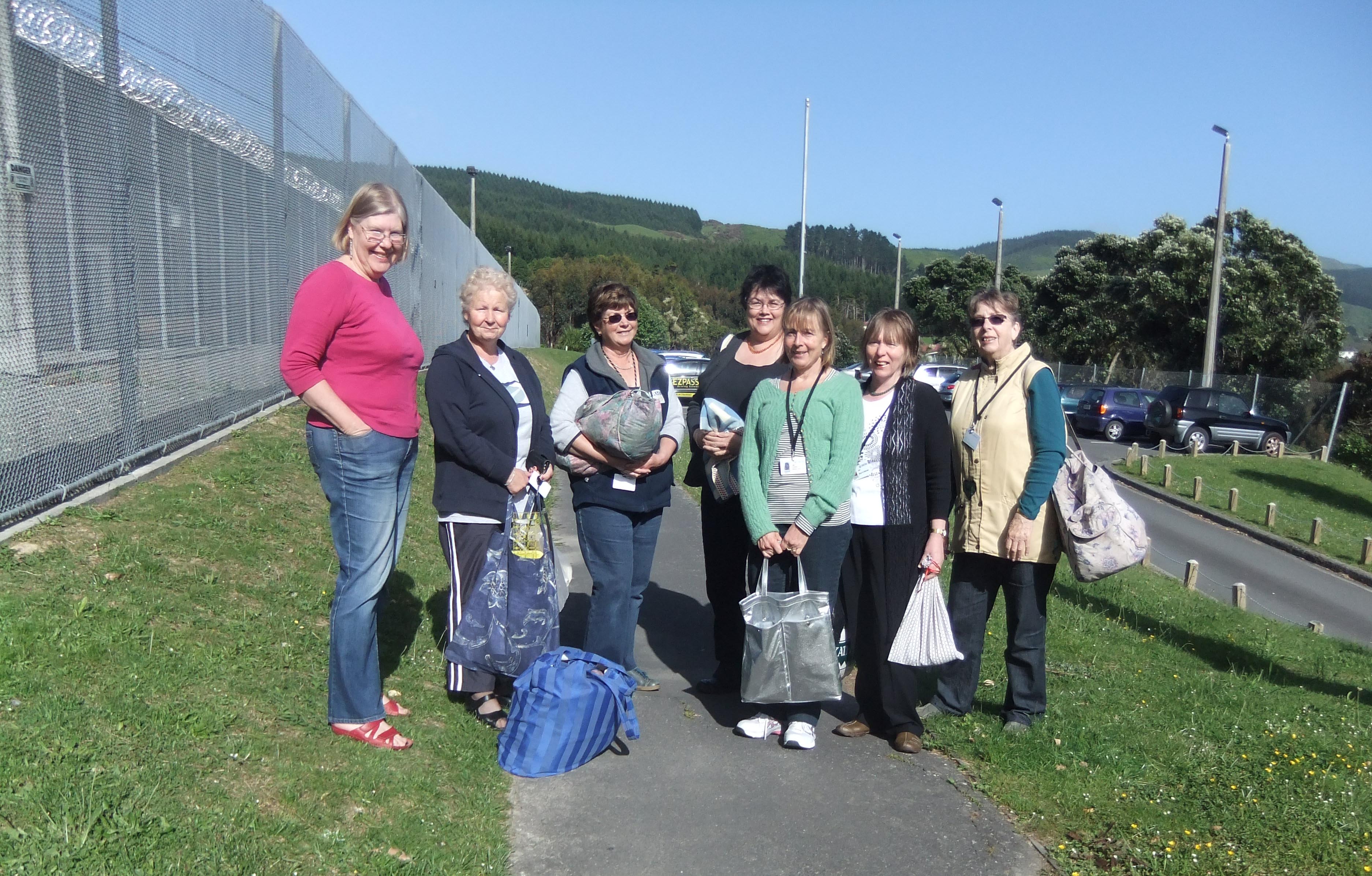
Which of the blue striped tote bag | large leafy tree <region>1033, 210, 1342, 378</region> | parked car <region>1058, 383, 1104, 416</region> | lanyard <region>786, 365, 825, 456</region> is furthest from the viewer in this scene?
large leafy tree <region>1033, 210, 1342, 378</region>

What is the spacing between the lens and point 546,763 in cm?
417

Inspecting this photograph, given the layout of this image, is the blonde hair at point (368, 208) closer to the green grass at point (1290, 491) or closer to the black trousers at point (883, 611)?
the black trousers at point (883, 611)

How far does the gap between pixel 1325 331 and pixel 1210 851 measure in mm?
40666

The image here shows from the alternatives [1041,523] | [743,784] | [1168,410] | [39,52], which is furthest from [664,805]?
[1168,410]

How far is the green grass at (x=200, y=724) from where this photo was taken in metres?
2.89

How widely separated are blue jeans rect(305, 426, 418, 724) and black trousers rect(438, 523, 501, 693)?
1.56 feet

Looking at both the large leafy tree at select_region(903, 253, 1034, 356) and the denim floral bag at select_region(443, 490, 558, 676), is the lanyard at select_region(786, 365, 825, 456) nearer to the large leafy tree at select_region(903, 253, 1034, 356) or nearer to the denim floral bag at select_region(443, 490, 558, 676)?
the denim floral bag at select_region(443, 490, 558, 676)

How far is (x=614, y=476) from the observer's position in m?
4.75

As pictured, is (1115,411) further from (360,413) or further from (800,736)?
(360,413)

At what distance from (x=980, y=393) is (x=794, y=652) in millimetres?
1487

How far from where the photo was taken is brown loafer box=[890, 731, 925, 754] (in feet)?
14.9

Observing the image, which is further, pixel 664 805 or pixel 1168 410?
pixel 1168 410

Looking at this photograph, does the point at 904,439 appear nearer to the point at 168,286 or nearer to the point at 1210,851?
the point at 1210,851

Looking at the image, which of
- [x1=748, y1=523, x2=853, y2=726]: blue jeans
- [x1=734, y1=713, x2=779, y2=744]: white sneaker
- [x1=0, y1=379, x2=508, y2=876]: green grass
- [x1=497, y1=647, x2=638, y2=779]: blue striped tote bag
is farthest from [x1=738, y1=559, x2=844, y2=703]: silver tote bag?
[x1=0, y1=379, x2=508, y2=876]: green grass
